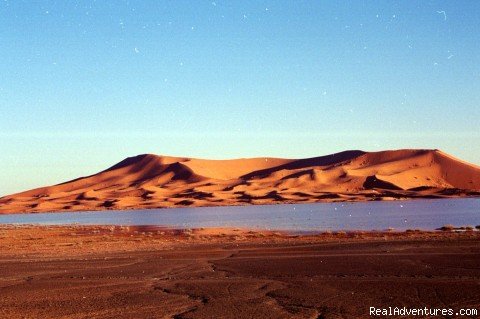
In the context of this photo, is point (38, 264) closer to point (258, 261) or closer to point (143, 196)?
point (258, 261)

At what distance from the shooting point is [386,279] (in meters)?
12.3

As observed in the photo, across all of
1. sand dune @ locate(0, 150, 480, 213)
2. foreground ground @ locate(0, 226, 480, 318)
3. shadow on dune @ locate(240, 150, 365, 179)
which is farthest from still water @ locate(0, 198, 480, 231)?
shadow on dune @ locate(240, 150, 365, 179)

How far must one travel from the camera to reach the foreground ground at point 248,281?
32.0 ft

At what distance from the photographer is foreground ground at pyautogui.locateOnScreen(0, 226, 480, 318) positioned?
32.0 ft

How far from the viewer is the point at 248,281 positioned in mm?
12789

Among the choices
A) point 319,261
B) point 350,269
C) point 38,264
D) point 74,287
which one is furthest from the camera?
point 38,264

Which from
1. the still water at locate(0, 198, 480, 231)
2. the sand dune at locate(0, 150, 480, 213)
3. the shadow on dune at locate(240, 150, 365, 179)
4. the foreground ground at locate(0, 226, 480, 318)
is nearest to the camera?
the foreground ground at locate(0, 226, 480, 318)

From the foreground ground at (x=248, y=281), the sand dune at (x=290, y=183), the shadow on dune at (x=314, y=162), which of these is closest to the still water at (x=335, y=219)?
the foreground ground at (x=248, y=281)

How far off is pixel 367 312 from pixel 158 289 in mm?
4759

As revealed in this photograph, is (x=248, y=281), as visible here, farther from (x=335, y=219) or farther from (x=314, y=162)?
(x=314, y=162)

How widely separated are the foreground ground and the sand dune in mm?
64294

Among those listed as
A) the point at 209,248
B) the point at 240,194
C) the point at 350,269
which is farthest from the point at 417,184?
the point at 350,269

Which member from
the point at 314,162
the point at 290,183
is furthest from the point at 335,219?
the point at 314,162

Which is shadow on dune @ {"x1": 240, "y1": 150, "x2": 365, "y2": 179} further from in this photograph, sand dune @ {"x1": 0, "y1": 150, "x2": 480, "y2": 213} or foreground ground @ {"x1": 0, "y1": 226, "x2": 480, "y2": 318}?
foreground ground @ {"x1": 0, "y1": 226, "x2": 480, "y2": 318}
